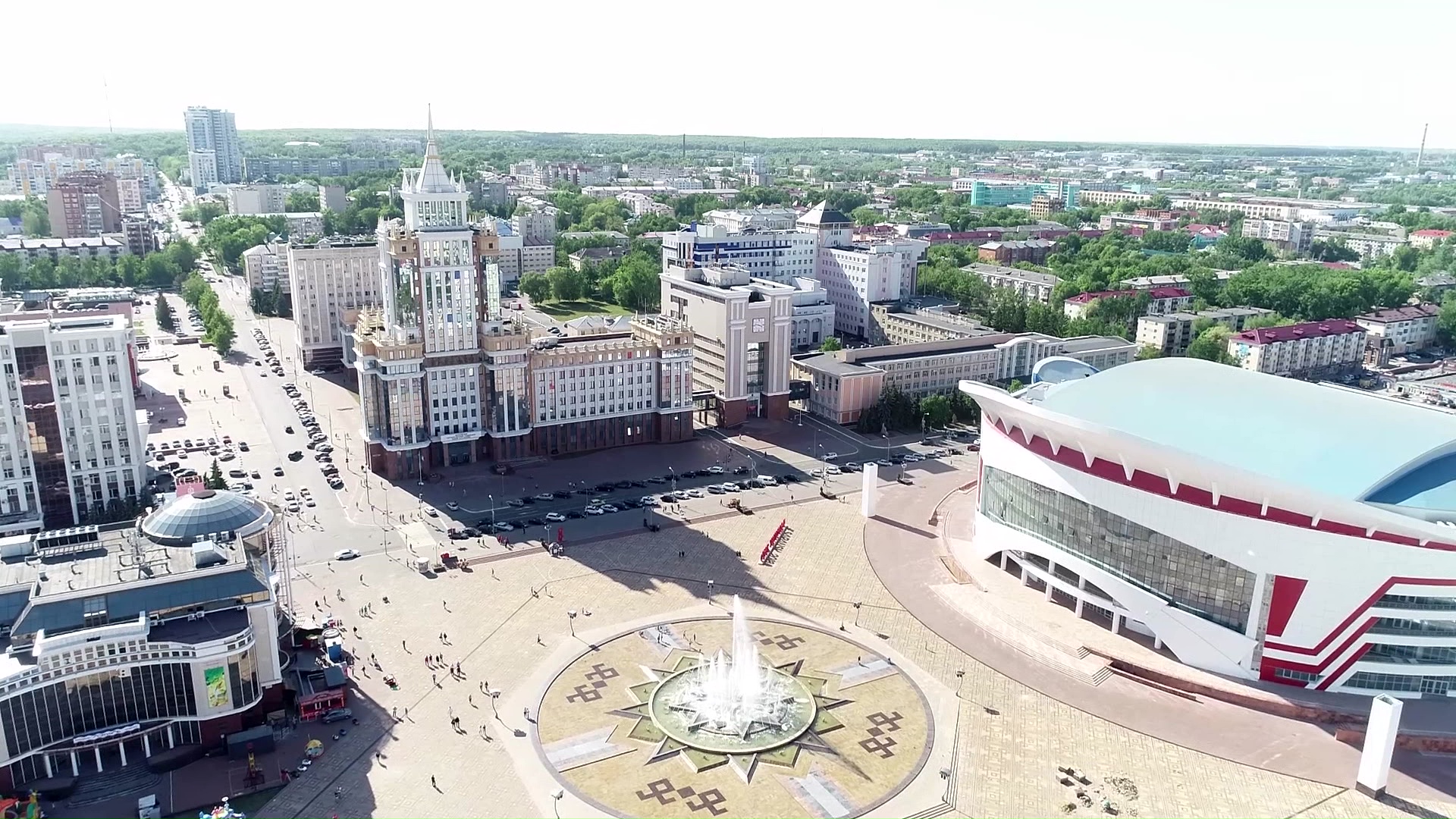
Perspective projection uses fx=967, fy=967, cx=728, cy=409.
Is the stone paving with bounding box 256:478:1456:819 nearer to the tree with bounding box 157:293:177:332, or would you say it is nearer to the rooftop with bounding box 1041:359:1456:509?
the rooftop with bounding box 1041:359:1456:509

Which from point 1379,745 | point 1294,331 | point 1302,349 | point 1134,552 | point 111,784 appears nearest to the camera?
point 111,784

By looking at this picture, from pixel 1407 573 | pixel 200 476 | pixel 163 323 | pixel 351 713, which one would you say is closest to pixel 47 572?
pixel 351 713

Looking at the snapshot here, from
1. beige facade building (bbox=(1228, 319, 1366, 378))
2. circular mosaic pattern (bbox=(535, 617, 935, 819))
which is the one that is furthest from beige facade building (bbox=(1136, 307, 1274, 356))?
circular mosaic pattern (bbox=(535, 617, 935, 819))

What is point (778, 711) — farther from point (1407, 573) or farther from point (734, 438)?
point (734, 438)

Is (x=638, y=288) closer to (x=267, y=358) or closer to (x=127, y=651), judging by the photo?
(x=267, y=358)

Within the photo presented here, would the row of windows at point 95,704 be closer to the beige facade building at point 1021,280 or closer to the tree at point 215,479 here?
the tree at point 215,479

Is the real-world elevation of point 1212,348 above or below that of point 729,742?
above

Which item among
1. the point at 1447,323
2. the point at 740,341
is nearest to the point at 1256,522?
the point at 740,341
